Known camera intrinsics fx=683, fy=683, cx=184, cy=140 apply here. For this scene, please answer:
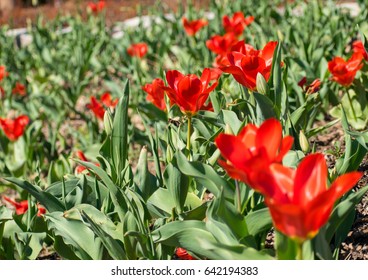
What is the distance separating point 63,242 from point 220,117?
0.61 meters

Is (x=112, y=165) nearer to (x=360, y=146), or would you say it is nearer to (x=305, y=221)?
(x=360, y=146)

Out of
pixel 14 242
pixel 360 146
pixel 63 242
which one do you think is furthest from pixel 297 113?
pixel 14 242

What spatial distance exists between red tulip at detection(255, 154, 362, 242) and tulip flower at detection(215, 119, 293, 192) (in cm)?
2

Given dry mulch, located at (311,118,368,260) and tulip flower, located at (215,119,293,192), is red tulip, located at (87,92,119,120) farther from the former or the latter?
tulip flower, located at (215,119,293,192)

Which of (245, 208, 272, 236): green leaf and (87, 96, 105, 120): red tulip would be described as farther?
(87, 96, 105, 120): red tulip

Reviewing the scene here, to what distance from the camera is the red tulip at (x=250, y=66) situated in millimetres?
1987

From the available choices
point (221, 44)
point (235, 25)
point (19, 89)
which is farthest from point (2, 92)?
point (221, 44)

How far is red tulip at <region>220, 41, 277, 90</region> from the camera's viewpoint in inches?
78.2

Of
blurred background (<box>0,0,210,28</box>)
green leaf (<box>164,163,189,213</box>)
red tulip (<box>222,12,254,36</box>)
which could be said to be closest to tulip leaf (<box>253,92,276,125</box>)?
green leaf (<box>164,163,189,213</box>)

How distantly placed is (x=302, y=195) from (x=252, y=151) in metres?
0.16

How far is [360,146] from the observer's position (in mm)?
1860

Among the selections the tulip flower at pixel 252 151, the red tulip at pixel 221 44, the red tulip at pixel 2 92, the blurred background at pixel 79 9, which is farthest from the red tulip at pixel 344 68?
the blurred background at pixel 79 9

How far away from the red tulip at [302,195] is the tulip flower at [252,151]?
0.02 m

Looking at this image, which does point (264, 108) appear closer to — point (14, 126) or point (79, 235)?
point (79, 235)
